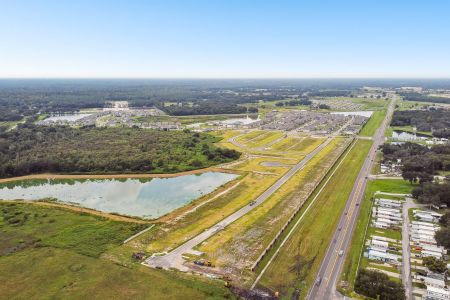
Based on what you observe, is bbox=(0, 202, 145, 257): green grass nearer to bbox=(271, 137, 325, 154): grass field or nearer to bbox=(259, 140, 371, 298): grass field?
bbox=(259, 140, 371, 298): grass field

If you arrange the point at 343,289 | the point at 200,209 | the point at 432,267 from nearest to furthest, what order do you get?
the point at 343,289 → the point at 432,267 → the point at 200,209

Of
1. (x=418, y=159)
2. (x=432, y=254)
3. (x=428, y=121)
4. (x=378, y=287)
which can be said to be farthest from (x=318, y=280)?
(x=428, y=121)

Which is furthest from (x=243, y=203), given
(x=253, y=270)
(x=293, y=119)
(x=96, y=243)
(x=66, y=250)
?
(x=293, y=119)

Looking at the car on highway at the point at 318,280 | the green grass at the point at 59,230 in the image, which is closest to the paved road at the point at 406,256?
A: the car on highway at the point at 318,280

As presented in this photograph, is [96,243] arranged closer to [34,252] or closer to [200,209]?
[34,252]

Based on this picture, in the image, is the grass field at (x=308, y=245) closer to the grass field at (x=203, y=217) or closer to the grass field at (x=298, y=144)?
the grass field at (x=203, y=217)

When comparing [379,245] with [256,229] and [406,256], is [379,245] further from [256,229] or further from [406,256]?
[256,229]
